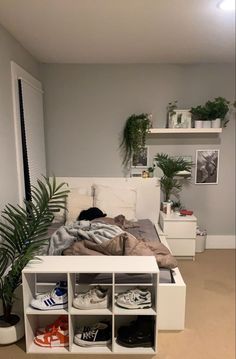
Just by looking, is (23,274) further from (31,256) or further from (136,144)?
(136,144)

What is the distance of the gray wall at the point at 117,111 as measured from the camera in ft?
11.1

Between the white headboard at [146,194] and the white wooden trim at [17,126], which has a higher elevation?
the white wooden trim at [17,126]

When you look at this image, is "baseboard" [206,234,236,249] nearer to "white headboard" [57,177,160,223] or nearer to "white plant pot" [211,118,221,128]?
"white headboard" [57,177,160,223]

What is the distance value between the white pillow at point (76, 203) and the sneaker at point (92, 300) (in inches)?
54.5

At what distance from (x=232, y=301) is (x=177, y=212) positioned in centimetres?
127

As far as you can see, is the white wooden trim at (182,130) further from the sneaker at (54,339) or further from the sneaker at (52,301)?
the sneaker at (54,339)

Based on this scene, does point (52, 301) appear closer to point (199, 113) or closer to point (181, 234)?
point (181, 234)

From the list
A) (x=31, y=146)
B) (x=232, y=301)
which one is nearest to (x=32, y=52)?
(x=31, y=146)

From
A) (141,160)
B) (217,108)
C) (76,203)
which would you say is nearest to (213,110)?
(217,108)

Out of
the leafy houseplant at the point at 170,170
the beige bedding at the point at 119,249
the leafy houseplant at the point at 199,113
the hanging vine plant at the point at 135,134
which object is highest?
the leafy houseplant at the point at 199,113

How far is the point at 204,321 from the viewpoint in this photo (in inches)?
84.0

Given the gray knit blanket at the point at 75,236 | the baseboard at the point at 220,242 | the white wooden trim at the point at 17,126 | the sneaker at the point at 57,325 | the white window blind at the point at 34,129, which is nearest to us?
the sneaker at the point at 57,325

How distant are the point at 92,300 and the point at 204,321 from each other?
964 millimetres

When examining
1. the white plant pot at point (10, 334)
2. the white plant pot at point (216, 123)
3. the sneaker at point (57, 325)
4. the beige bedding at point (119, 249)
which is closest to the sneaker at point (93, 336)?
the sneaker at point (57, 325)
